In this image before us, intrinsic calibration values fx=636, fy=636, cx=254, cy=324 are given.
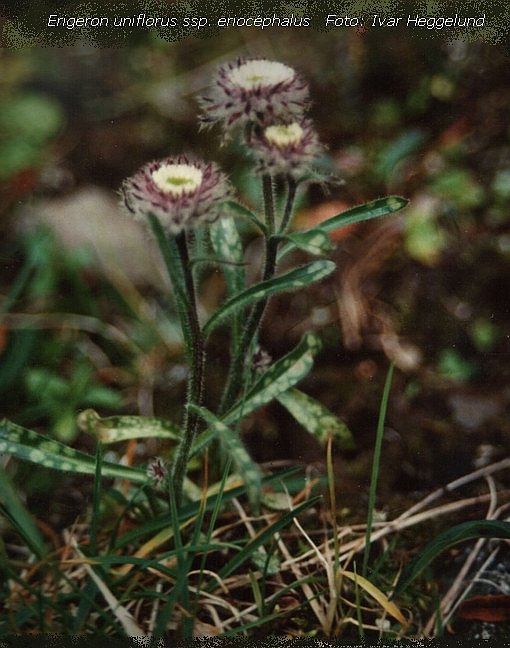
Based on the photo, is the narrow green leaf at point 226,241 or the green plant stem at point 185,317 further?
the narrow green leaf at point 226,241

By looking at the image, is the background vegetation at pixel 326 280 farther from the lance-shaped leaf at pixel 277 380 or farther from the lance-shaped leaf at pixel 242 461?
the lance-shaped leaf at pixel 242 461

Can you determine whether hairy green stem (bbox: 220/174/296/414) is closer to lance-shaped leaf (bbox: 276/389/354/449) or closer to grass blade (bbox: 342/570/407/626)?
lance-shaped leaf (bbox: 276/389/354/449)

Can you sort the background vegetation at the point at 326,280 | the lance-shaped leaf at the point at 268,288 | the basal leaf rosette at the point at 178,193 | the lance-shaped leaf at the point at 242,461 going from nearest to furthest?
the lance-shaped leaf at the point at 242,461
the basal leaf rosette at the point at 178,193
the lance-shaped leaf at the point at 268,288
the background vegetation at the point at 326,280

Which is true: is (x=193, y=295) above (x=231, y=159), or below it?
below

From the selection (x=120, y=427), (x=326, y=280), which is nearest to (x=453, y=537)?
(x=120, y=427)

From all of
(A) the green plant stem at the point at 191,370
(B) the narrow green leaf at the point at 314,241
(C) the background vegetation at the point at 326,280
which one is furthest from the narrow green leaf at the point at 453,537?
(B) the narrow green leaf at the point at 314,241

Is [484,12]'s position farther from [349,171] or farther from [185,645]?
[185,645]

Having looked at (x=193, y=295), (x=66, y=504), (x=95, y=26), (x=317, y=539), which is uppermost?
(x=95, y=26)

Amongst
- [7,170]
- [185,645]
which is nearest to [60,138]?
[7,170]
